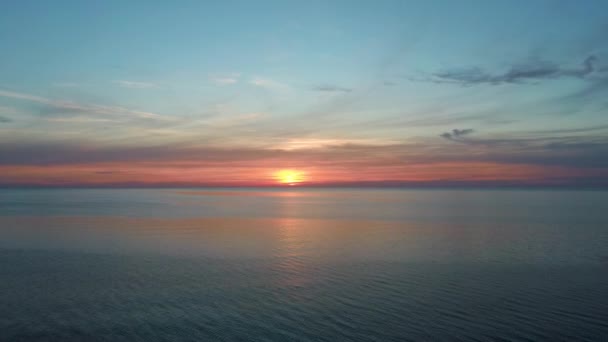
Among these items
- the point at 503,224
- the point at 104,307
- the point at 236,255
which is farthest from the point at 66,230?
→ the point at 503,224

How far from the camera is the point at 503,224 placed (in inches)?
2199

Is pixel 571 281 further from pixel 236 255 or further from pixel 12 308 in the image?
pixel 12 308

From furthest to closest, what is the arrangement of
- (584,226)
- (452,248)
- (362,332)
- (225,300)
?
(584,226), (452,248), (225,300), (362,332)

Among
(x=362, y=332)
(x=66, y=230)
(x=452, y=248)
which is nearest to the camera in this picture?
(x=362, y=332)

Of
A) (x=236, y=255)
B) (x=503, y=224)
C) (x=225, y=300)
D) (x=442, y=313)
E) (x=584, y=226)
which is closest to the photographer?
(x=442, y=313)

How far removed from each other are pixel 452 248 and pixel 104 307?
26658mm

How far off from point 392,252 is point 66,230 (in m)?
36.8

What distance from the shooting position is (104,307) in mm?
19531

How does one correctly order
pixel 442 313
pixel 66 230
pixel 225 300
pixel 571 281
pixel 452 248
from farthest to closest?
1. pixel 66 230
2. pixel 452 248
3. pixel 571 281
4. pixel 225 300
5. pixel 442 313

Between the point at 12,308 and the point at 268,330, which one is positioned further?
the point at 12,308

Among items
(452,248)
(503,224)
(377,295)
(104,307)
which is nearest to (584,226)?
(503,224)

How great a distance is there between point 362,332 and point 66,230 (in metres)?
43.7

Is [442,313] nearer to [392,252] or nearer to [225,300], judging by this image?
[225,300]

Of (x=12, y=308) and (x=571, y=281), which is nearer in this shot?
(x=12, y=308)
